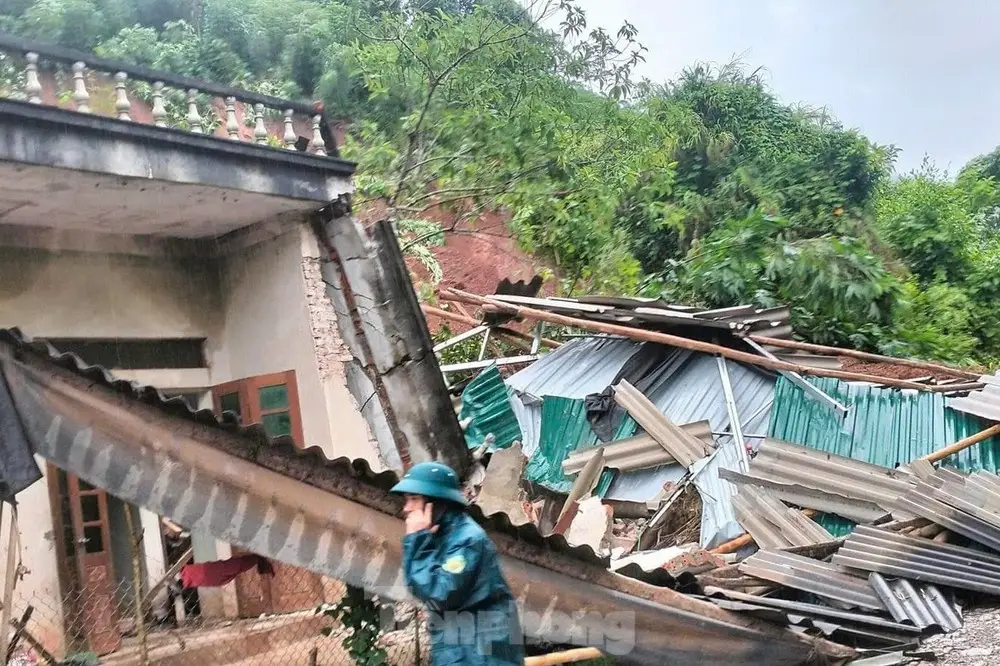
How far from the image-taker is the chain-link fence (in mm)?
6262

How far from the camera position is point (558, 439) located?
32.5 feet

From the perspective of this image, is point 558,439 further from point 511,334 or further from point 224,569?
point 224,569

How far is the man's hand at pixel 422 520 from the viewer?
10.6ft

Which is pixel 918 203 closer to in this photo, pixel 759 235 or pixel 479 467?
pixel 759 235

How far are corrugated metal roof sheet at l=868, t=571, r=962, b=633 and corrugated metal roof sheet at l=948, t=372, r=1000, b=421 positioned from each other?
7.44 feet

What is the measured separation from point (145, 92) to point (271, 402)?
3.09m

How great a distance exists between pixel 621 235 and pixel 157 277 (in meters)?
9.89

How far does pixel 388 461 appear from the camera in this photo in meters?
7.84

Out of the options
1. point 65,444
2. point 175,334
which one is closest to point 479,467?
point 175,334

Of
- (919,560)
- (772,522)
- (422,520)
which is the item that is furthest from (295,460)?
(772,522)

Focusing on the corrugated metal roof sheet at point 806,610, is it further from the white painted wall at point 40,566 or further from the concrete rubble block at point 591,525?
the white painted wall at point 40,566

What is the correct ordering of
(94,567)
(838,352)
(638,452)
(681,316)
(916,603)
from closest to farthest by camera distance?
1. (916,603)
2. (94,567)
3. (638,452)
4. (681,316)
5. (838,352)

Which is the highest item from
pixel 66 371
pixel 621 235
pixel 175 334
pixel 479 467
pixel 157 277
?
pixel 621 235

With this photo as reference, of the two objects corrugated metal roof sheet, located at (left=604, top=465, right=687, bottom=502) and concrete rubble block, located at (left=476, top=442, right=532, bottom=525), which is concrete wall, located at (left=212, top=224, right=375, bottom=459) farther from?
corrugated metal roof sheet, located at (left=604, top=465, right=687, bottom=502)
